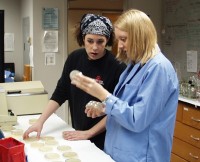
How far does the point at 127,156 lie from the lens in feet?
4.54

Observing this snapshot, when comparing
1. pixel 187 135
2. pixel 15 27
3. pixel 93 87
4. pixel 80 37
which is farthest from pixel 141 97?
pixel 15 27

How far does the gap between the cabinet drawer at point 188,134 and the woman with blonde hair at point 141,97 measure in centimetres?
162

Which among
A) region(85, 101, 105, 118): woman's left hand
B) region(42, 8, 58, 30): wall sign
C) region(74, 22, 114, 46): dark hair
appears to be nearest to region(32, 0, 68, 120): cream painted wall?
region(42, 8, 58, 30): wall sign

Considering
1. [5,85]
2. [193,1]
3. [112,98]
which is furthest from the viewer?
[193,1]

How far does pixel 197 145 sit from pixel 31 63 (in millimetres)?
2145

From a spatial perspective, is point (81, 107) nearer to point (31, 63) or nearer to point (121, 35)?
point (121, 35)

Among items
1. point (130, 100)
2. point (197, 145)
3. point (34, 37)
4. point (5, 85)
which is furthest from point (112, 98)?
point (34, 37)

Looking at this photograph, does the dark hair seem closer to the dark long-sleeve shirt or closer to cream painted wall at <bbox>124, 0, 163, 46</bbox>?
the dark long-sleeve shirt

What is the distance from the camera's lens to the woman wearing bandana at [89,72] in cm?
175

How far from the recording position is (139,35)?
4.30 feet

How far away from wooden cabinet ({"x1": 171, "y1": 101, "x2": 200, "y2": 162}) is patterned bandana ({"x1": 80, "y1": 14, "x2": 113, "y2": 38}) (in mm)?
1550

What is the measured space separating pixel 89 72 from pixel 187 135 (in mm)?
1615

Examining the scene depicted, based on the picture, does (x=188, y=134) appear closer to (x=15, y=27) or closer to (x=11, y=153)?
(x=11, y=153)

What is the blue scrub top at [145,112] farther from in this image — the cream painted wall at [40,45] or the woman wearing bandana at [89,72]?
the cream painted wall at [40,45]
